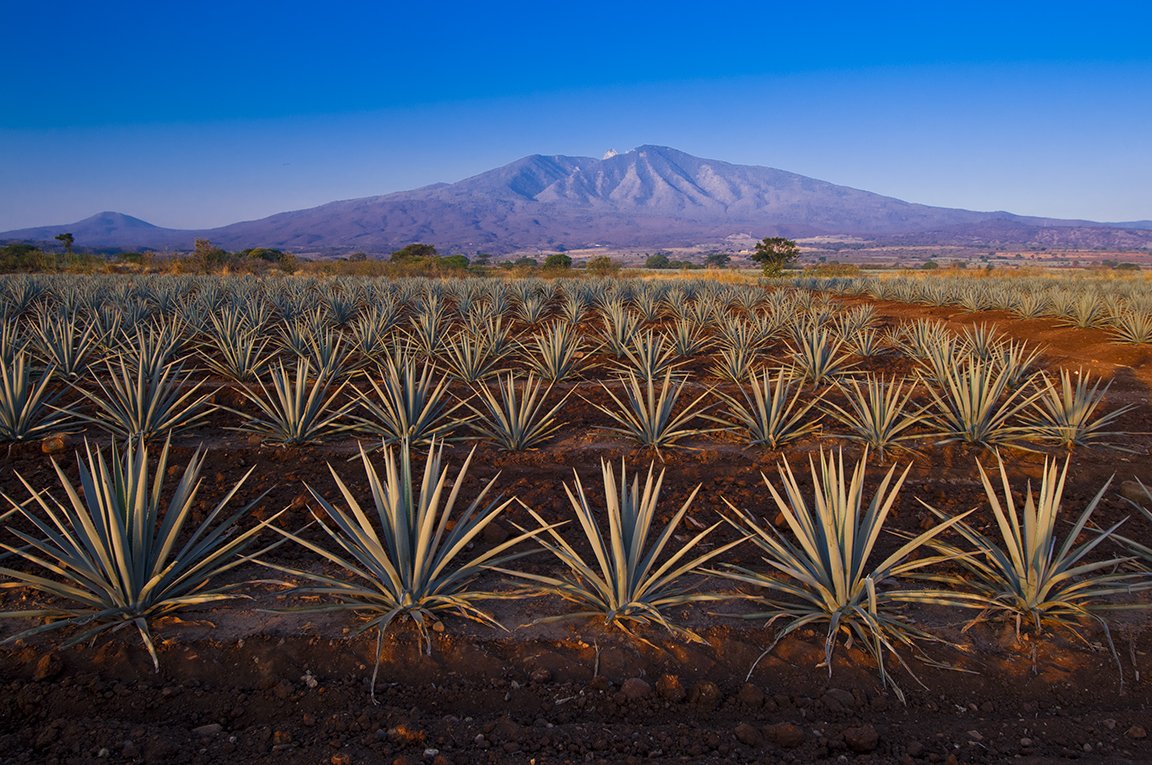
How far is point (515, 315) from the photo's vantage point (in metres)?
12.6

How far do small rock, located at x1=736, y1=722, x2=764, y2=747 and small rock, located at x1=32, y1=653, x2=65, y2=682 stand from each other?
2318mm

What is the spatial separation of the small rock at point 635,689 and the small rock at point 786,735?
0.42 meters

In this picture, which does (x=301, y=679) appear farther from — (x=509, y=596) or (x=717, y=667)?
(x=717, y=667)

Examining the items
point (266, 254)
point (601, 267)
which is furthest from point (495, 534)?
point (266, 254)

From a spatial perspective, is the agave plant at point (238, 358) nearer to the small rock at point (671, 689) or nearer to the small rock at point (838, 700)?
the small rock at point (671, 689)

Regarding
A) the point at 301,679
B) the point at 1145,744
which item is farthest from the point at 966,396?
the point at 301,679

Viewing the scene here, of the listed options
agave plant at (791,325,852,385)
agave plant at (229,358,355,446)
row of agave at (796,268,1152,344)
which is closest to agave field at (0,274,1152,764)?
agave plant at (229,358,355,446)

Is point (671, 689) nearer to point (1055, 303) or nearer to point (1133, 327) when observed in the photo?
point (1133, 327)

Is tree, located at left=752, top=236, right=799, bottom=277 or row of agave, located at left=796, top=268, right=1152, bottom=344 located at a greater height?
tree, located at left=752, top=236, right=799, bottom=277

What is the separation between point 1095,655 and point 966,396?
115 inches

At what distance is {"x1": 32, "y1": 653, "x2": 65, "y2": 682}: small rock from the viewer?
2350 mm

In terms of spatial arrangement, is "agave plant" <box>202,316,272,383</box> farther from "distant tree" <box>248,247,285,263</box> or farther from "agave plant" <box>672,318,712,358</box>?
"distant tree" <box>248,247,285,263</box>

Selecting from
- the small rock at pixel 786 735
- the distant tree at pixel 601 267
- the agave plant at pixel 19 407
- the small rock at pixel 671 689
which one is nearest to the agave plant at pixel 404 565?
the small rock at pixel 671 689

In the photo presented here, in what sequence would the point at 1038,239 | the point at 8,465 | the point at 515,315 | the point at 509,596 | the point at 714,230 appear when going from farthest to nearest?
the point at 714,230
the point at 1038,239
the point at 515,315
the point at 8,465
the point at 509,596
